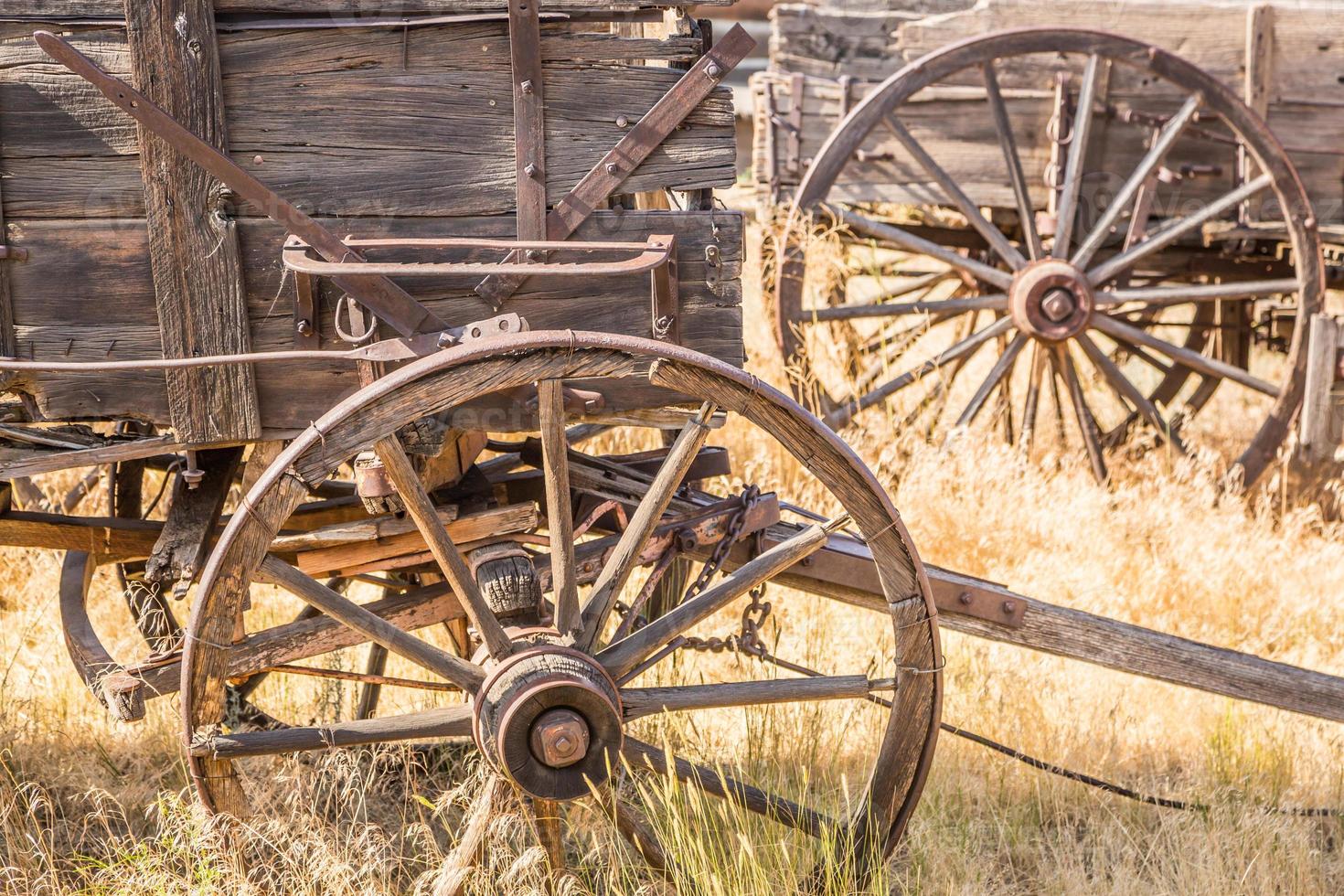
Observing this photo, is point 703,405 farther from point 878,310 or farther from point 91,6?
point 878,310

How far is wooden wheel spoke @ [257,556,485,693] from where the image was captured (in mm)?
2107

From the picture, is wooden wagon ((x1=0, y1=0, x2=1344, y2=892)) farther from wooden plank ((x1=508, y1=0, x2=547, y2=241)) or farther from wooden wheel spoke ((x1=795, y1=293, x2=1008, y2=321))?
wooden wheel spoke ((x1=795, y1=293, x2=1008, y2=321))

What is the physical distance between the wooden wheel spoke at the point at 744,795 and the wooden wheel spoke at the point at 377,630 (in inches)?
14.7

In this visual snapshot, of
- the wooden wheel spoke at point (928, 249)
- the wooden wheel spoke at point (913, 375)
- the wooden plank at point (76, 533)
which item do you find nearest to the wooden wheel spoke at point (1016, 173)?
the wooden wheel spoke at point (928, 249)

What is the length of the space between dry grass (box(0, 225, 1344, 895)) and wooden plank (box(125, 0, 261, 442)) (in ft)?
2.50

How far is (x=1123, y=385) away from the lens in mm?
4707

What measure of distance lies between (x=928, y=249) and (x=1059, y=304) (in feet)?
1.84

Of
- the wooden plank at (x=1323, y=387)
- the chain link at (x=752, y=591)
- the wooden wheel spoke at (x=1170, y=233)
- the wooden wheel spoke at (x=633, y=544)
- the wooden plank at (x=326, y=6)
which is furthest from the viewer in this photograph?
the wooden wheel spoke at (x=1170, y=233)

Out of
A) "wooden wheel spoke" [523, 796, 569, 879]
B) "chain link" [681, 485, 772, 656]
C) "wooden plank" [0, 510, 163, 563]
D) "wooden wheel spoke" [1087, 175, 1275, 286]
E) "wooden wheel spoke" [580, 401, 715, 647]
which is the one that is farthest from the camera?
"wooden wheel spoke" [1087, 175, 1275, 286]

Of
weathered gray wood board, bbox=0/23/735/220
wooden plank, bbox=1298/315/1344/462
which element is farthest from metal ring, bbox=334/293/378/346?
wooden plank, bbox=1298/315/1344/462

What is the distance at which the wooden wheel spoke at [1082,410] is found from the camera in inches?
182

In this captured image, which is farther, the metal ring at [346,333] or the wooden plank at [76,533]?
the wooden plank at [76,533]

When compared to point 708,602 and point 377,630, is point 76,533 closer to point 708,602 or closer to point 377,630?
point 377,630

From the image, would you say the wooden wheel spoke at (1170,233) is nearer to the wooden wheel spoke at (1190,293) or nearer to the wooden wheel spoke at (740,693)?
the wooden wheel spoke at (1190,293)
